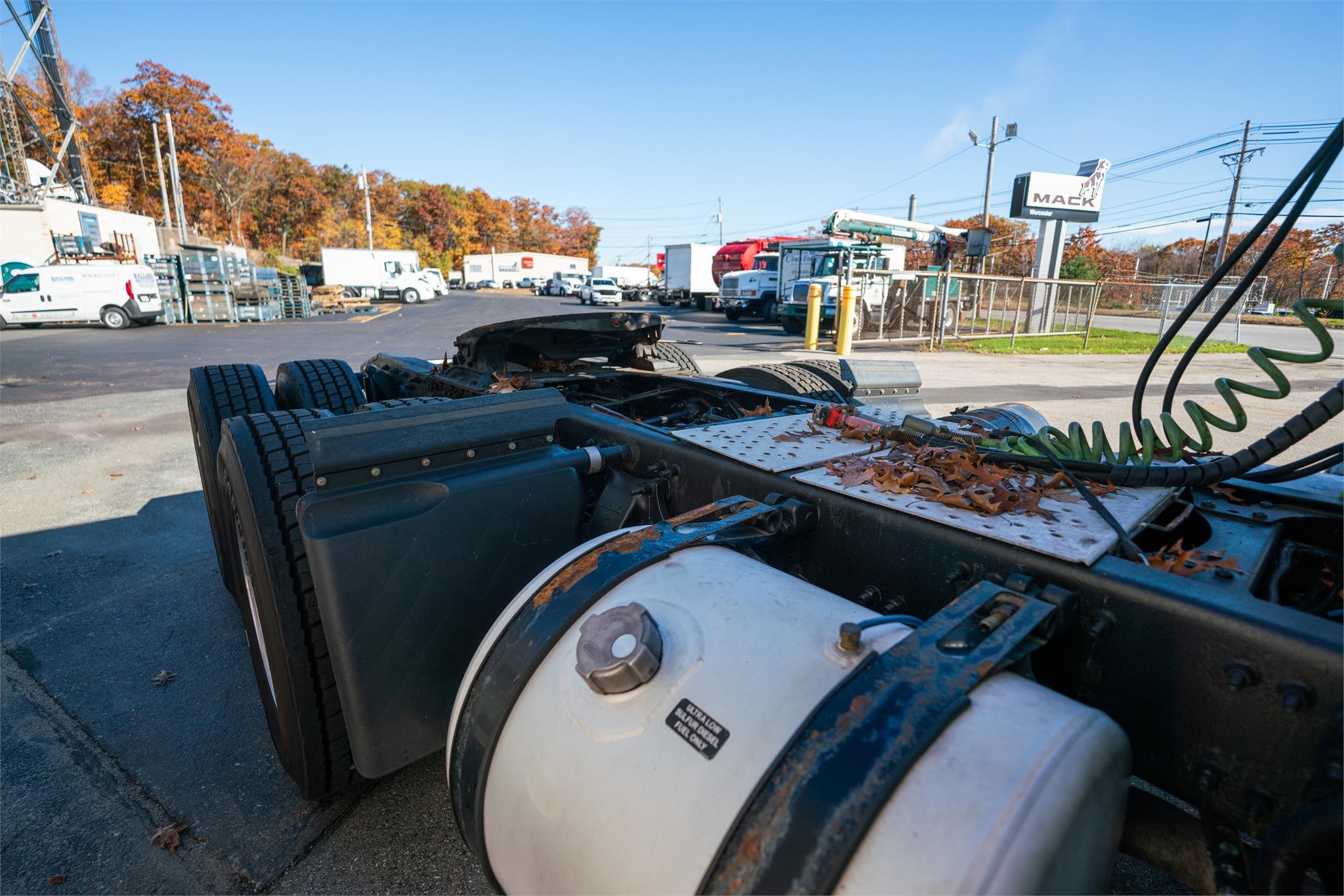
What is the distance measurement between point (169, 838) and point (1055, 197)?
2713cm

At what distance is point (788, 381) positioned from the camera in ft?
13.2

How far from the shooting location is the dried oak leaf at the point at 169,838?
1.95 metres

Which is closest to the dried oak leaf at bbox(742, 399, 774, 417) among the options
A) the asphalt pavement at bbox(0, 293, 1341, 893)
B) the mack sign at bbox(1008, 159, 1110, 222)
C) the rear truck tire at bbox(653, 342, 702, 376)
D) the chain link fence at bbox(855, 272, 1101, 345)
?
the rear truck tire at bbox(653, 342, 702, 376)

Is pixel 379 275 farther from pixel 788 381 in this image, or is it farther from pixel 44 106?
pixel 788 381

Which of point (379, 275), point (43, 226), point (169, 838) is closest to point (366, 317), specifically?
point (379, 275)

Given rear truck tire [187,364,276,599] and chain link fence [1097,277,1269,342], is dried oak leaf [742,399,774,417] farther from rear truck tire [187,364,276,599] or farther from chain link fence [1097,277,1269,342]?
rear truck tire [187,364,276,599]

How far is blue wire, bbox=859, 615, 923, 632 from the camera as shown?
1.14m

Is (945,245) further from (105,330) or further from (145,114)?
(145,114)

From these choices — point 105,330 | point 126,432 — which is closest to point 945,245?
point 126,432

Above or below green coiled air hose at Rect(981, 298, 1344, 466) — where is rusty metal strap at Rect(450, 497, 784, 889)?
below

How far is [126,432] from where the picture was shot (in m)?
7.19

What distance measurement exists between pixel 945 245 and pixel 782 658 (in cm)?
2397

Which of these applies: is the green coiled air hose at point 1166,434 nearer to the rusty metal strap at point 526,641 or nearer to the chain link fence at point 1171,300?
the chain link fence at point 1171,300

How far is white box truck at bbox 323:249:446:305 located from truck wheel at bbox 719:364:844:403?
3710 centimetres
